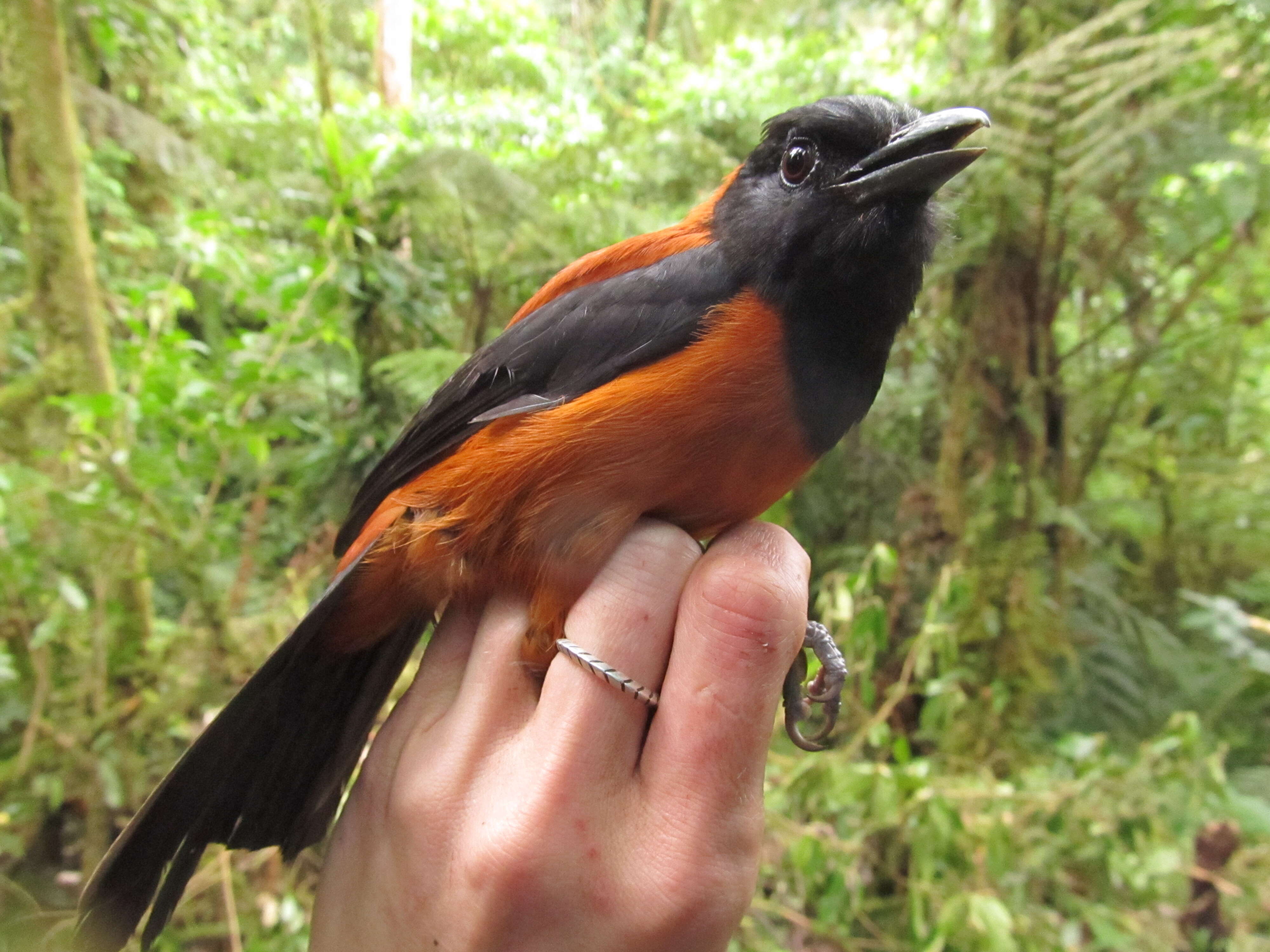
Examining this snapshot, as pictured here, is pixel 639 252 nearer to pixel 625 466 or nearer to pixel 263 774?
pixel 625 466

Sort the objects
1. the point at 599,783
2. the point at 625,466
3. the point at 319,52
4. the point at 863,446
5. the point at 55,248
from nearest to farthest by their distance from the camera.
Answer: the point at 599,783 < the point at 625,466 < the point at 55,248 < the point at 319,52 < the point at 863,446

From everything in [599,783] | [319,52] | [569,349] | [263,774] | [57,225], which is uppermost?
[319,52]

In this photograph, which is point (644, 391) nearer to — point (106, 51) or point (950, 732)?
point (950, 732)

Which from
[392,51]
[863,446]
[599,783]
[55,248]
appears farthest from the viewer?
[392,51]

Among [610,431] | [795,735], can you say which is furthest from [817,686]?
[610,431]

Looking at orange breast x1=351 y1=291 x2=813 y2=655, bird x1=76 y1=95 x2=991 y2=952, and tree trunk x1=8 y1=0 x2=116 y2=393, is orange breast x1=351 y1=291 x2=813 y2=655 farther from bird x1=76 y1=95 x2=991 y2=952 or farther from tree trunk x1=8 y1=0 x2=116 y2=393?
tree trunk x1=8 y1=0 x2=116 y2=393

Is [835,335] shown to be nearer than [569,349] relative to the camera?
Yes

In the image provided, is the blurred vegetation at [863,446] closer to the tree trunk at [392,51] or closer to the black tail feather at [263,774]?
the black tail feather at [263,774]
